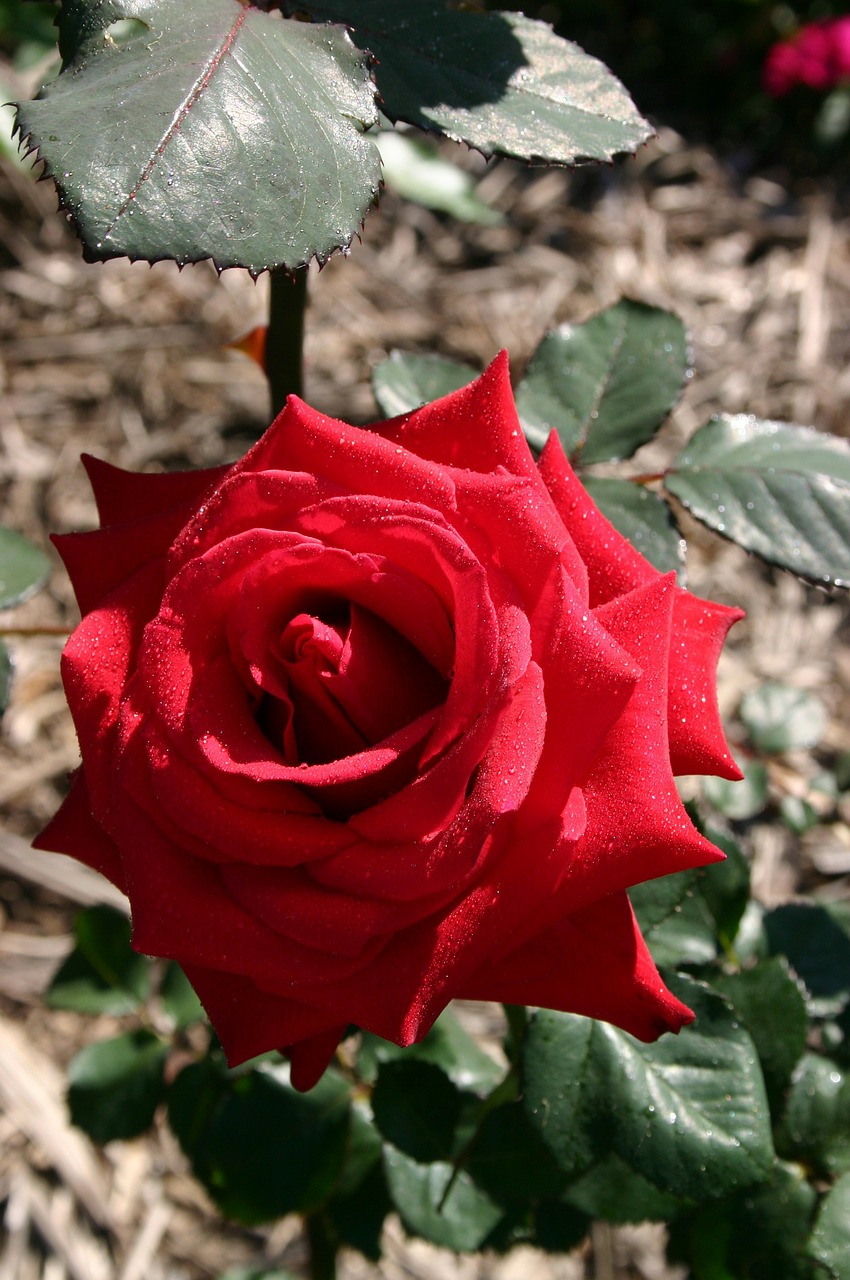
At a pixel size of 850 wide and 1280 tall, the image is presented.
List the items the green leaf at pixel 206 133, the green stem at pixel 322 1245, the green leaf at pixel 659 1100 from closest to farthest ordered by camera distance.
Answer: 1. the green leaf at pixel 206 133
2. the green leaf at pixel 659 1100
3. the green stem at pixel 322 1245

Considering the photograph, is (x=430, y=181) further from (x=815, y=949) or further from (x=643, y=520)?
(x=815, y=949)

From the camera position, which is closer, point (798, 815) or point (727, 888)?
point (727, 888)

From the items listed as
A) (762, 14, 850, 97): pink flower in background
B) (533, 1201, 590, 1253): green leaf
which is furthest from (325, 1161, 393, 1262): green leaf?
(762, 14, 850, 97): pink flower in background

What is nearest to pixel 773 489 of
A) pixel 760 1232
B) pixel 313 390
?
pixel 760 1232

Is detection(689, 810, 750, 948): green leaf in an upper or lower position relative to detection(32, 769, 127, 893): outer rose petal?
lower

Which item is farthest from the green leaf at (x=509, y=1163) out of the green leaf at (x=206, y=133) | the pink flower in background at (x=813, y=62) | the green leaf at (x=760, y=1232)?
the pink flower in background at (x=813, y=62)

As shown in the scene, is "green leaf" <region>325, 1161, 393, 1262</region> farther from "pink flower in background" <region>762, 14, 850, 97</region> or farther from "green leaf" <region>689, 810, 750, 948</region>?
"pink flower in background" <region>762, 14, 850, 97</region>

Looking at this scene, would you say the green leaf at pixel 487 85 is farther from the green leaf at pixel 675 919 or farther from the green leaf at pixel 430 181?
the green leaf at pixel 430 181
